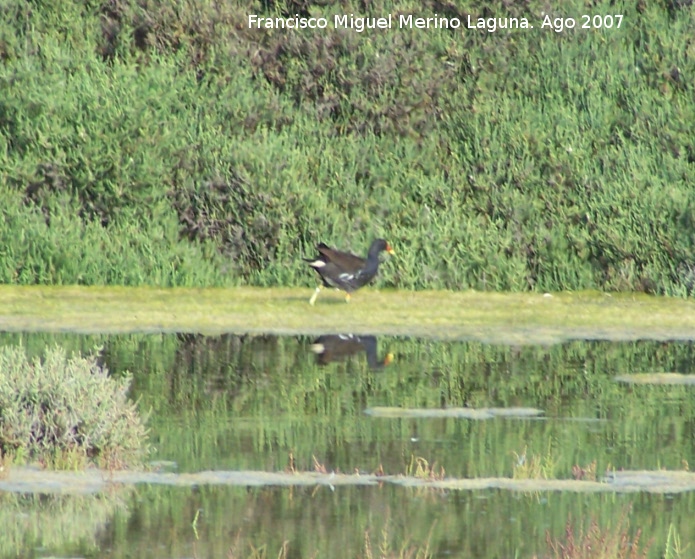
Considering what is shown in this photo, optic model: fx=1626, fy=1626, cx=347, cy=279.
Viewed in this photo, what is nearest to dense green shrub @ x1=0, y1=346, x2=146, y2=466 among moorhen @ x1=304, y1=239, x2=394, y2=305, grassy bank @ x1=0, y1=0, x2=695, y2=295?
moorhen @ x1=304, y1=239, x2=394, y2=305

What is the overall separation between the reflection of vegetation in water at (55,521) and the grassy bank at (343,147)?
14.8 meters

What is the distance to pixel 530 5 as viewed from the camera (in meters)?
33.2

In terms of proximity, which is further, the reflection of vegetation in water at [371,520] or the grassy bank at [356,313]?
the grassy bank at [356,313]

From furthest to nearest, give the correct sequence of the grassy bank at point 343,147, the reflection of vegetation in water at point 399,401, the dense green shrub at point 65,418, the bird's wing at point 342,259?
the grassy bank at point 343,147 → the bird's wing at point 342,259 → the reflection of vegetation in water at point 399,401 → the dense green shrub at point 65,418

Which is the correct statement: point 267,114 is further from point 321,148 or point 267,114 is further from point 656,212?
point 656,212

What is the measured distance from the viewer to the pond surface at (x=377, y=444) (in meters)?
9.62

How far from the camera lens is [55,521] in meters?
9.96

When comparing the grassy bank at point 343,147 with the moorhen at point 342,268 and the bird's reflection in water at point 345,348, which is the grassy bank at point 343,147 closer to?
the moorhen at point 342,268

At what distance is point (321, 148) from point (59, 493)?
19.1 m

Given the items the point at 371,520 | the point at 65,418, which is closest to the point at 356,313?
the point at 65,418

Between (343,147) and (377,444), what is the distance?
17069 mm

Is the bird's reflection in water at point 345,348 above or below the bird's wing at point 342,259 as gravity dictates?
below

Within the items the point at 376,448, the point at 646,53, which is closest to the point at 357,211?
the point at 646,53

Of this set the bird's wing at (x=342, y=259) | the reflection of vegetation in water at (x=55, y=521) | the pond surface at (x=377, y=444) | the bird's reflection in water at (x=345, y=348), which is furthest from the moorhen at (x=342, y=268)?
the reflection of vegetation in water at (x=55, y=521)
